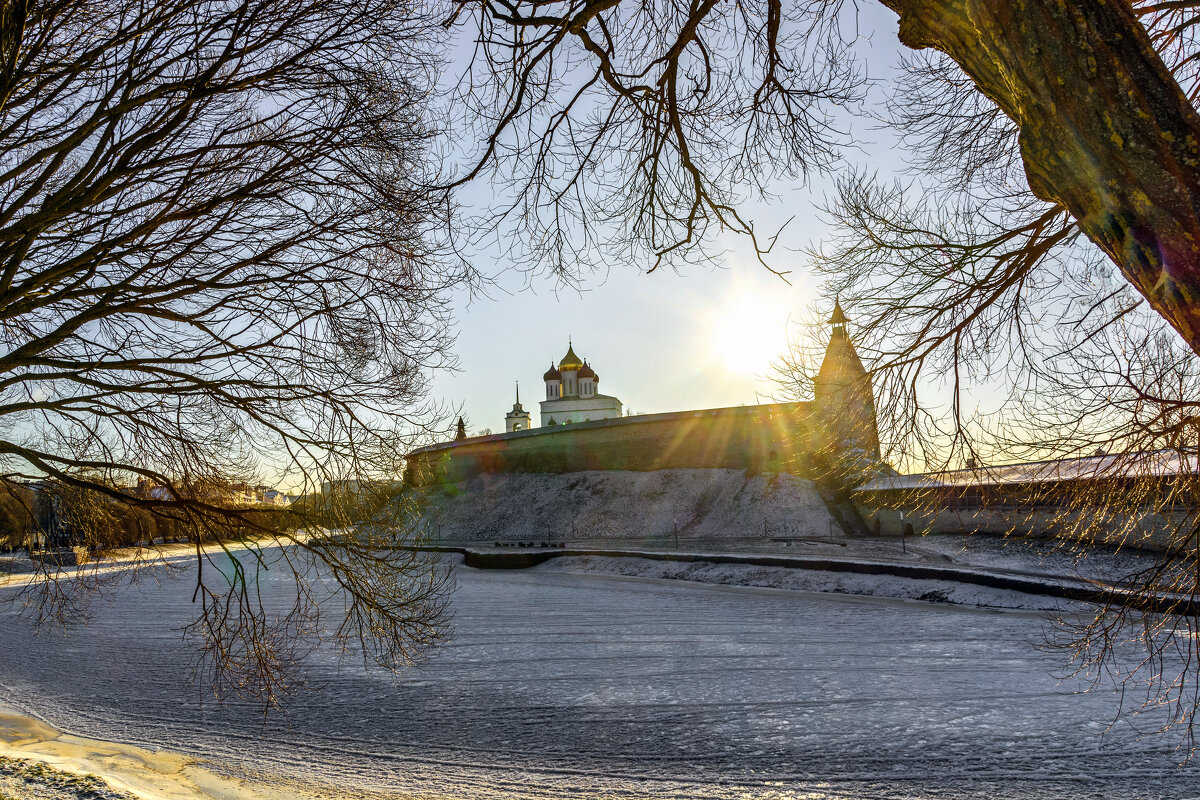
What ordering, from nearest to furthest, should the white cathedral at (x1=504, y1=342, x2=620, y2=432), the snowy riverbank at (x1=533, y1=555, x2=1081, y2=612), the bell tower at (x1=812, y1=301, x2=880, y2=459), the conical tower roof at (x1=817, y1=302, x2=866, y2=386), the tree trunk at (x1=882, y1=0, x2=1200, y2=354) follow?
the tree trunk at (x1=882, y1=0, x2=1200, y2=354) → the bell tower at (x1=812, y1=301, x2=880, y2=459) → the conical tower roof at (x1=817, y1=302, x2=866, y2=386) → the snowy riverbank at (x1=533, y1=555, x2=1081, y2=612) → the white cathedral at (x1=504, y1=342, x2=620, y2=432)

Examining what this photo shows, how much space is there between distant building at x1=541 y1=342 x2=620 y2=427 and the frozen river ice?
5717cm

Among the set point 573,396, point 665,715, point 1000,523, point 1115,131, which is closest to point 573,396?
point 573,396

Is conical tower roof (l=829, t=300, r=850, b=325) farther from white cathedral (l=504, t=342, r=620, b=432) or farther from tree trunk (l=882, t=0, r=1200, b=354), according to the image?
white cathedral (l=504, t=342, r=620, b=432)

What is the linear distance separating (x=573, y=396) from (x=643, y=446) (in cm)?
3547

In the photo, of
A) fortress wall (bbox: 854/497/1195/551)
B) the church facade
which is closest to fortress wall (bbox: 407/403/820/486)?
the church facade

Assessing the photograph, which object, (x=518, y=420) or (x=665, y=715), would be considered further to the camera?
(x=518, y=420)

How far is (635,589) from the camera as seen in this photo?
19938 mm

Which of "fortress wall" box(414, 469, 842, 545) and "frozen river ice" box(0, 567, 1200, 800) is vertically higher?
"fortress wall" box(414, 469, 842, 545)

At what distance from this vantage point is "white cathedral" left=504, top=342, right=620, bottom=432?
7200 centimetres

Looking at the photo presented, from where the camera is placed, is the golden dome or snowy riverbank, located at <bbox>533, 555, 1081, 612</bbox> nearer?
snowy riverbank, located at <bbox>533, 555, 1081, 612</bbox>

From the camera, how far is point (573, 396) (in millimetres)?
73812

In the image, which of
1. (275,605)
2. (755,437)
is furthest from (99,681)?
(755,437)

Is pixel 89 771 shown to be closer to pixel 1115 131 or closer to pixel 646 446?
pixel 1115 131

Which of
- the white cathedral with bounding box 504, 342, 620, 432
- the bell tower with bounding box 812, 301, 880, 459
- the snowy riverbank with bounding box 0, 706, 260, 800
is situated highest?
the white cathedral with bounding box 504, 342, 620, 432
